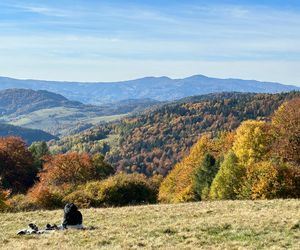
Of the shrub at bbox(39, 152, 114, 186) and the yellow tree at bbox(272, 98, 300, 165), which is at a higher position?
the yellow tree at bbox(272, 98, 300, 165)

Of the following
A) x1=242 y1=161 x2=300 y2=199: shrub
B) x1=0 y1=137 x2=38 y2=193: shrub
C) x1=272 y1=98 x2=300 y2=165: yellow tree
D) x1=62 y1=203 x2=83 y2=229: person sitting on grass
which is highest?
x1=272 y1=98 x2=300 y2=165: yellow tree

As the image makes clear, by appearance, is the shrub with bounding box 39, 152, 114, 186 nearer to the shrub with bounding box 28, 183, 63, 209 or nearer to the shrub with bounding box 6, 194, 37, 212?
the shrub with bounding box 6, 194, 37, 212

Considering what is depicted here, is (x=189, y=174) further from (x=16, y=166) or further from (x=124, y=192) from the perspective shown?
(x=124, y=192)

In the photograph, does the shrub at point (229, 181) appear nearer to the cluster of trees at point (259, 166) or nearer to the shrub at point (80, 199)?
the cluster of trees at point (259, 166)

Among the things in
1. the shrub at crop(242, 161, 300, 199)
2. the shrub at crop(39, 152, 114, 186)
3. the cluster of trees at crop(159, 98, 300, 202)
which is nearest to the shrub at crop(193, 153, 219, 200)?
the cluster of trees at crop(159, 98, 300, 202)

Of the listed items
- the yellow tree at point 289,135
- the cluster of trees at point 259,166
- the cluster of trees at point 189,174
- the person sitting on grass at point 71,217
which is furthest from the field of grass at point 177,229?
the yellow tree at point 289,135

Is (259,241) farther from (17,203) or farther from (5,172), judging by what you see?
(5,172)

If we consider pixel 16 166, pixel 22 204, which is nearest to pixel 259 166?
pixel 22 204

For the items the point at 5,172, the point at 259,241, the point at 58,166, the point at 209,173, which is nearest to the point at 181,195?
the point at 209,173

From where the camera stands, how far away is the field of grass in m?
22.1

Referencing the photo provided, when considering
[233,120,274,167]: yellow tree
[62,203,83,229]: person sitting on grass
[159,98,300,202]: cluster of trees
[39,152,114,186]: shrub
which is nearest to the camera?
[62,203,83,229]: person sitting on grass

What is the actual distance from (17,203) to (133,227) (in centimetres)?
3983

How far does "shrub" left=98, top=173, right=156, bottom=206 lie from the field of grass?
2725 centimetres

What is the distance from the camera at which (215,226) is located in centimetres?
2616
